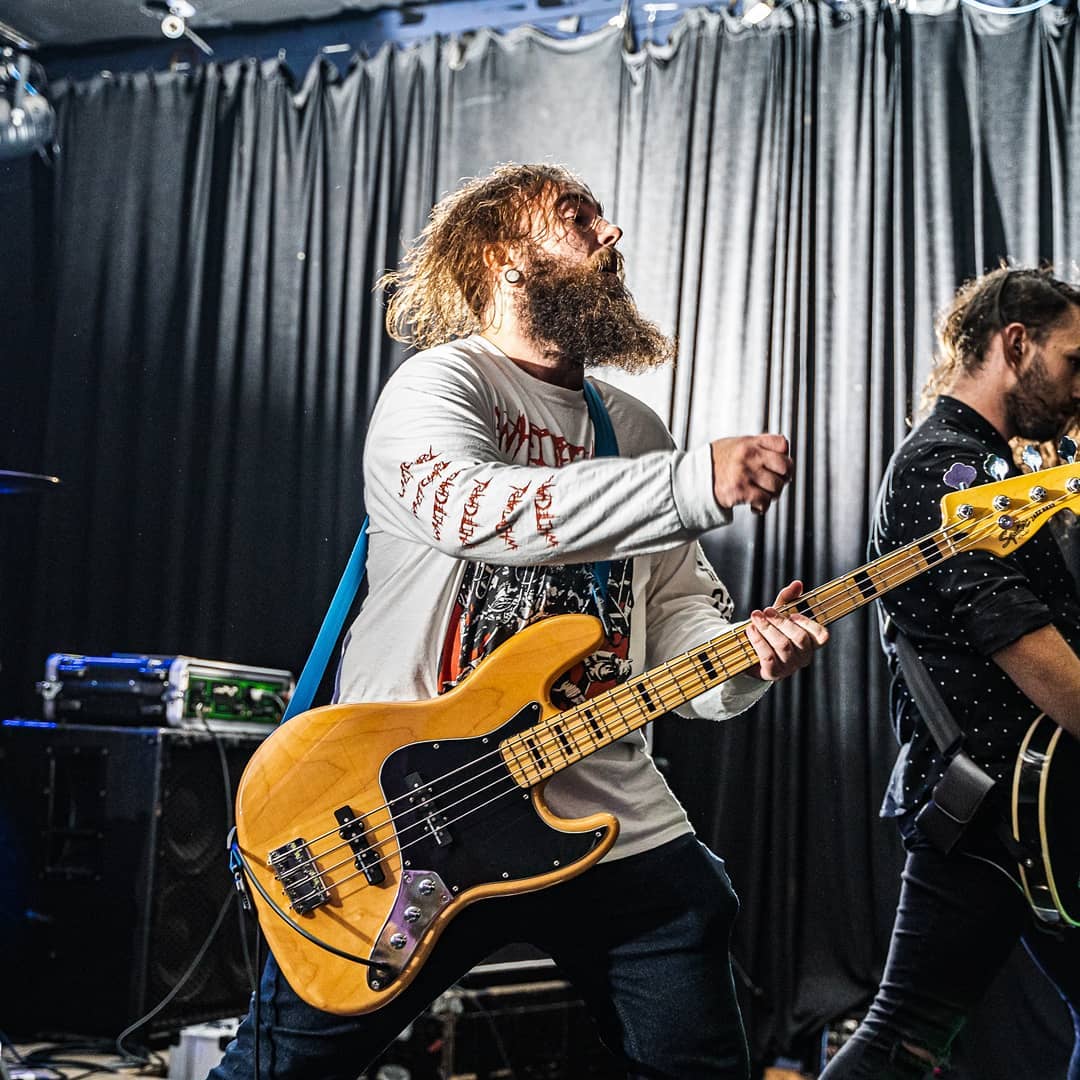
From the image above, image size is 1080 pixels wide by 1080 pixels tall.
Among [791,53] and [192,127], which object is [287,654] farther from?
[791,53]

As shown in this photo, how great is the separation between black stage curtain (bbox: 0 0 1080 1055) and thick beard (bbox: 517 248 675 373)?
95.6 inches

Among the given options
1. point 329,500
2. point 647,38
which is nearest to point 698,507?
point 329,500

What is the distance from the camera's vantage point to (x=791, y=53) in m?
4.62

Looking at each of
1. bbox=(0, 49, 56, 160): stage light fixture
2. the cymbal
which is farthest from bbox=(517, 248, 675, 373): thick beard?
bbox=(0, 49, 56, 160): stage light fixture

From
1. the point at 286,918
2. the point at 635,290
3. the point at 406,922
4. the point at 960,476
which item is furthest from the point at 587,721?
the point at 635,290

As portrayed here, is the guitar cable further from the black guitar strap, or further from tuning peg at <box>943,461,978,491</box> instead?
tuning peg at <box>943,461,978,491</box>

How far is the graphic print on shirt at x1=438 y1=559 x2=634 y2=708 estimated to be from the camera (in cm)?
180

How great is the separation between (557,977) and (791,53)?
132 inches

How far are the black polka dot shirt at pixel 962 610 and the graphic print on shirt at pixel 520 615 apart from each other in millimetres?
721

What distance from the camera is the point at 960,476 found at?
2240 millimetres

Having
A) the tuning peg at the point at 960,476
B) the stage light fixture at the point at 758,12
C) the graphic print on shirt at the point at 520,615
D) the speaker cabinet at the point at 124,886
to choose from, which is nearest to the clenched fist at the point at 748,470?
the graphic print on shirt at the point at 520,615

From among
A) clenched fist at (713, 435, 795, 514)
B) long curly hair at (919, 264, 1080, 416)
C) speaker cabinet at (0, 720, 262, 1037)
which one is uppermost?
long curly hair at (919, 264, 1080, 416)

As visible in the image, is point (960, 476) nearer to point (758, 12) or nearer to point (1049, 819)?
point (1049, 819)

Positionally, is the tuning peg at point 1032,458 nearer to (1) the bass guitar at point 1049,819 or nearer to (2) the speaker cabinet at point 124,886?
(1) the bass guitar at point 1049,819
